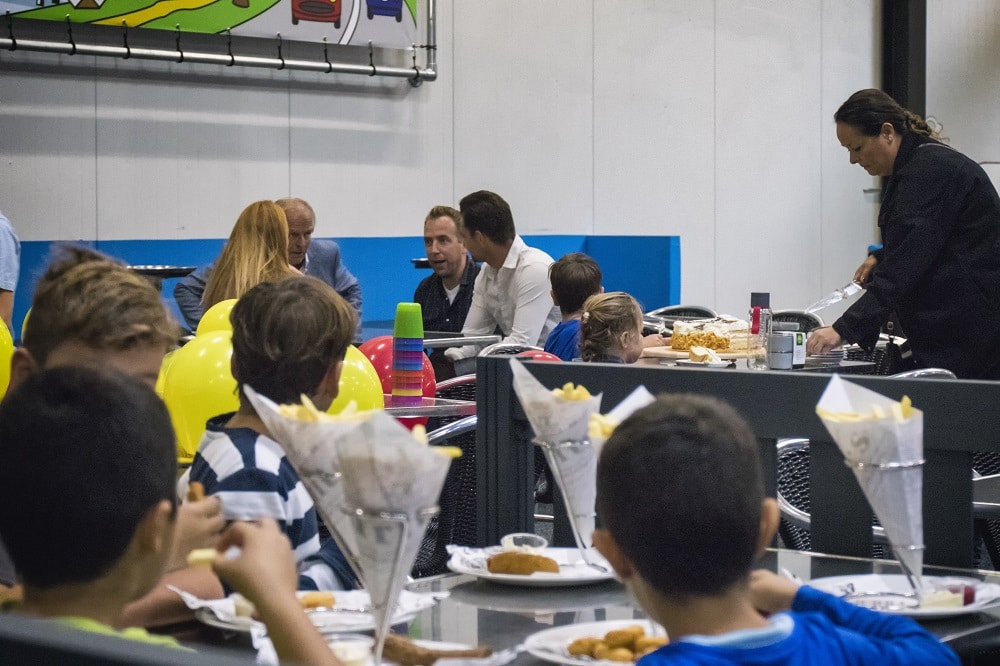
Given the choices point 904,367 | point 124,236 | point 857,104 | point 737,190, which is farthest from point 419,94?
point 857,104

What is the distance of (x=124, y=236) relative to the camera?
24.1 ft

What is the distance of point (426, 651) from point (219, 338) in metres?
1.67

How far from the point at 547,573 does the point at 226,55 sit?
638 centimetres

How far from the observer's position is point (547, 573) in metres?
1.78

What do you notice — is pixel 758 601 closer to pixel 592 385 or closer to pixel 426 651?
pixel 426 651

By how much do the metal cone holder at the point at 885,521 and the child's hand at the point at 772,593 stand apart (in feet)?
0.64

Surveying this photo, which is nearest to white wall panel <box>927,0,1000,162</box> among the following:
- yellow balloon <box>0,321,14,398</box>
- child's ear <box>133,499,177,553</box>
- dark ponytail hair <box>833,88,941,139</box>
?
dark ponytail hair <box>833,88,941,139</box>

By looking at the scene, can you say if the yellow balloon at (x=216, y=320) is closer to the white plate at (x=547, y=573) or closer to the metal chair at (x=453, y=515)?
the metal chair at (x=453, y=515)

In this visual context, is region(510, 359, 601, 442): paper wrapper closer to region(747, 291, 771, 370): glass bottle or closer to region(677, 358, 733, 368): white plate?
region(677, 358, 733, 368): white plate

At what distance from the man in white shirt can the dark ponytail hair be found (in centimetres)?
193

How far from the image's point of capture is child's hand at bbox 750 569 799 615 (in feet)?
4.73

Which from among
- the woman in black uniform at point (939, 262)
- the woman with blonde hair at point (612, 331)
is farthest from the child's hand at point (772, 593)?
the woman in black uniform at point (939, 262)

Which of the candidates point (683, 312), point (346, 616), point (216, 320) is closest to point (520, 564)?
point (346, 616)

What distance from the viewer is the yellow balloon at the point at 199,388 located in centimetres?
284
